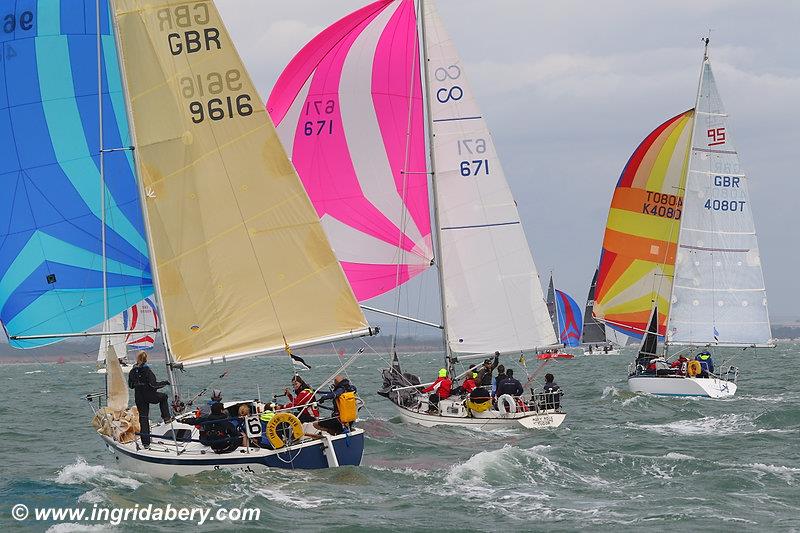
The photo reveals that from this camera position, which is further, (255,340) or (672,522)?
(255,340)

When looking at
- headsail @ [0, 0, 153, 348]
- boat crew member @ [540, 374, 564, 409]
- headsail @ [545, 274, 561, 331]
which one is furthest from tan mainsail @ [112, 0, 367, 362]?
headsail @ [545, 274, 561, 331]

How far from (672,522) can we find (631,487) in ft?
8.97

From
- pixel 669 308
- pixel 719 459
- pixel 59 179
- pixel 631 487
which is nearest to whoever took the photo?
pixel 631 487

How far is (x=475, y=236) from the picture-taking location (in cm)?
2694

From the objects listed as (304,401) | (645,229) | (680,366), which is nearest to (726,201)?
(645,229)

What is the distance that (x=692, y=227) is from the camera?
39062 mm

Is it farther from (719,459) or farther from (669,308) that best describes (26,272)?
(669,308)

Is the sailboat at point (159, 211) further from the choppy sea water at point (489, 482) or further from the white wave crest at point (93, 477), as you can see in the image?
the choppy sea water at point (489, 482)

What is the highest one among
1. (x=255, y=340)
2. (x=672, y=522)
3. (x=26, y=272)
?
(x=26, y=272)

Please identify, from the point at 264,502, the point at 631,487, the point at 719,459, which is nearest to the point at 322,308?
the point at 264,502

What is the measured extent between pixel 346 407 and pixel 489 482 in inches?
98.2

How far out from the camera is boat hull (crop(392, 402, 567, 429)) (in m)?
24.0

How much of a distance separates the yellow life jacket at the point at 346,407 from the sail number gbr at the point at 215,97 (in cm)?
469

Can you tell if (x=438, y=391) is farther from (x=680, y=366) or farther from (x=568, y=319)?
(x=568, y=319)
